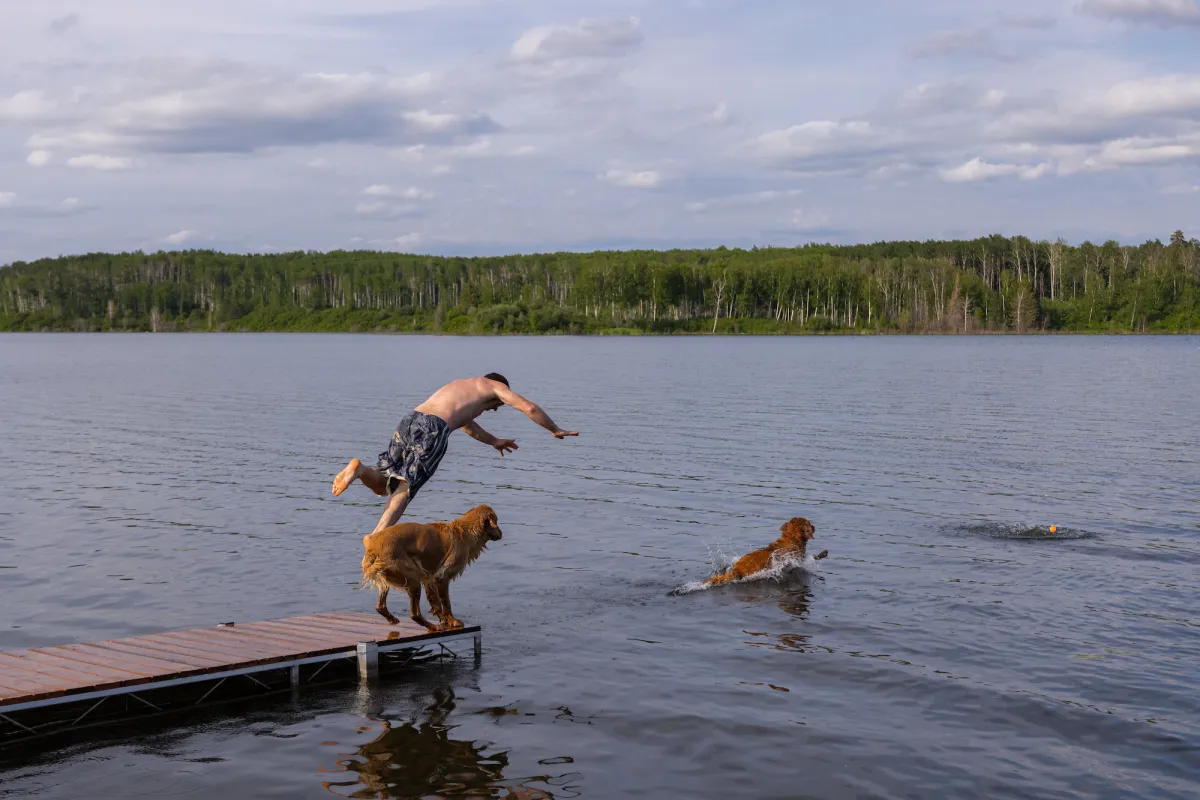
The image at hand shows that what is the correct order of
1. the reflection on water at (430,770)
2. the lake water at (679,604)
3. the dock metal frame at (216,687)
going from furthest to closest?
the dock metal frame at (216,687) → the lake water at (679,604) → the reflection on water at (430,770)

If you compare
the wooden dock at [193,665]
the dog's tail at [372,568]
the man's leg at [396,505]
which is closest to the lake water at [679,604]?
the wooden dock at [193,665]

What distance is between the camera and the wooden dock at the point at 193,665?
34.5 ft

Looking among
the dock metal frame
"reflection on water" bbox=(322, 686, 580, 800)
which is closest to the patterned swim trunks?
the dock metal frame

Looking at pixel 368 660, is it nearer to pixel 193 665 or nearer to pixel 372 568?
pixel 372 568

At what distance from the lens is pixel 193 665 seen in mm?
11172

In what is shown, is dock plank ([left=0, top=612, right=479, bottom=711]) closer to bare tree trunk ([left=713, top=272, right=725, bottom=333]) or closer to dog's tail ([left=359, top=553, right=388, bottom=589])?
dog's tail ([left=359, top=553, right=388, bottom=589])

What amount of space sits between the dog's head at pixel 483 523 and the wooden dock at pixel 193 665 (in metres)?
1.38

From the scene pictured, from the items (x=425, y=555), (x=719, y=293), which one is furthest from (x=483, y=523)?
(x=719, y=293)

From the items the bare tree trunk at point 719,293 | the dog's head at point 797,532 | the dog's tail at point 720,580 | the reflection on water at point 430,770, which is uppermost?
the bare tree trunk at point 719,293

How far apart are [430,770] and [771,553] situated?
8420 mm

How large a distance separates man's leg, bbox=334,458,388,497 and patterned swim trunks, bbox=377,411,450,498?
0.12 m

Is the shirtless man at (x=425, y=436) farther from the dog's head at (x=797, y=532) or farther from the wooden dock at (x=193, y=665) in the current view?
the dog's head at (x=797, y=532)

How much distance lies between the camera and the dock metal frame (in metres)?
10.5

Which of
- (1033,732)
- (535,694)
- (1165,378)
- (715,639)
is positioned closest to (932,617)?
(715,639)
